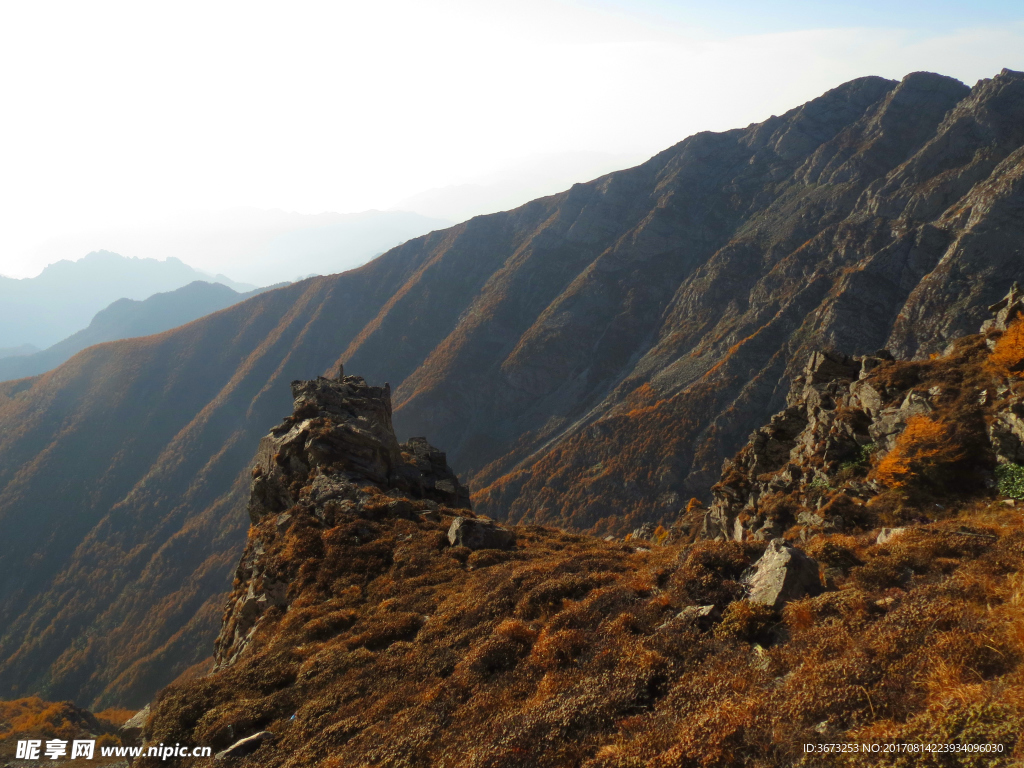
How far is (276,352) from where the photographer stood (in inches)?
6806

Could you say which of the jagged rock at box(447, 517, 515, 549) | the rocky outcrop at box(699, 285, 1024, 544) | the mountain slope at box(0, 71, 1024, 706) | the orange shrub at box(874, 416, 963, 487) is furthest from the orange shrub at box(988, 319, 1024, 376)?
the mountain slope at box(0, 71, 1024, 706)

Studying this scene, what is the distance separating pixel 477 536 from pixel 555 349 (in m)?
123

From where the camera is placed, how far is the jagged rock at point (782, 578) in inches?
418

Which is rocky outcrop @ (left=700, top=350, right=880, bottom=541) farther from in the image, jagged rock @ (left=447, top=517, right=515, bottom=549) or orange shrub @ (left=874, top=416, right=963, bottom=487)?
jagged rock @ (left=447, top=517, right=515, bottom=549)

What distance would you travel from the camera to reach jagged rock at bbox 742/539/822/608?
34.8 feet

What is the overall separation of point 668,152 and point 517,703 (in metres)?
204

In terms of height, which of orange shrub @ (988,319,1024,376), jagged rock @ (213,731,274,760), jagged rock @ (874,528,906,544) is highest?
orange shrub @ (988,319,1024,376)

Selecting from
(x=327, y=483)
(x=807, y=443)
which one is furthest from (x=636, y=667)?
(x=807, y=443)

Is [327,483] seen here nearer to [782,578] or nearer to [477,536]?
[477,536]

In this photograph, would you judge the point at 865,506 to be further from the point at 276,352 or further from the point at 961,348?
the point at 276,352

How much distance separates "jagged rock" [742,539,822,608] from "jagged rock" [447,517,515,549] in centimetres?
1120

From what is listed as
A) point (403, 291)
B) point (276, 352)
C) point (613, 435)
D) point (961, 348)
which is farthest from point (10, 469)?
point (961, 348)

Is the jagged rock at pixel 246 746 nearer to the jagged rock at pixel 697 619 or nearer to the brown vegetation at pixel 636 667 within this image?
the brown vegetation at pixel 636 667

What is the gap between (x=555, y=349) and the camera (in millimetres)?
141500
